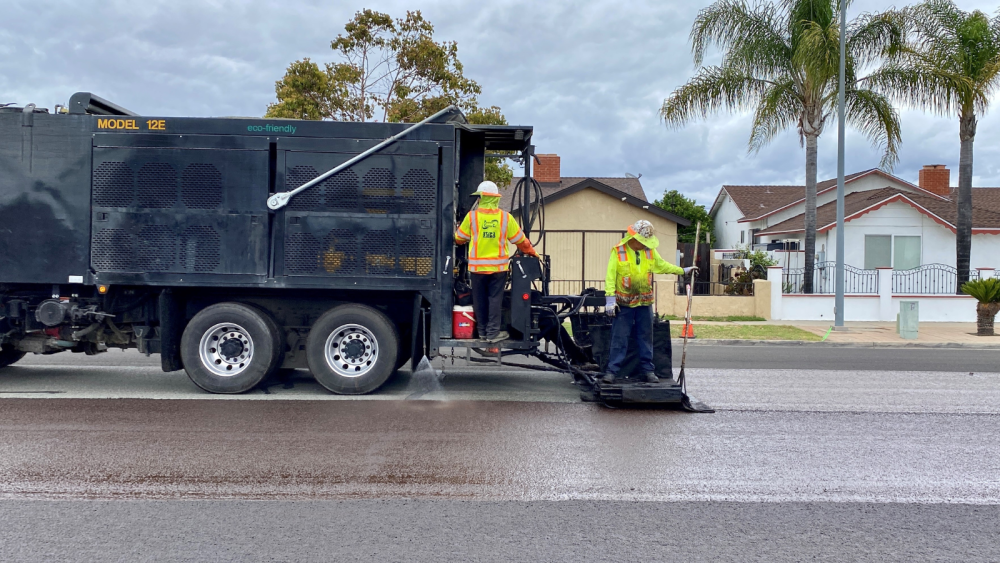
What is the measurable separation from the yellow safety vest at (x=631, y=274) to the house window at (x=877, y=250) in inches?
Result: 745

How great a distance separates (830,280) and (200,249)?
17.9 m

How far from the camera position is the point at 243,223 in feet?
26.5

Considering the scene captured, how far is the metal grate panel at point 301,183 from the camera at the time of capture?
26.4ft

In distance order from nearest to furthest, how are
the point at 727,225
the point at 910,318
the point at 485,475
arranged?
the point at 485,475
the point at 910,318
the point at 727,225

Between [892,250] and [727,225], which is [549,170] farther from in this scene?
[892,250]

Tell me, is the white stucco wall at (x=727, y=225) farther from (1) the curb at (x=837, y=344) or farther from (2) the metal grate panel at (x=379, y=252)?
(2) the metal grate panel at (x=379, y=252)

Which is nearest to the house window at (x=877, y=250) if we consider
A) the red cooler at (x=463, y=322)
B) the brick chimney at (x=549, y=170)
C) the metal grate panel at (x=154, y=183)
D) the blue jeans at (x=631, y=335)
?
the brick chimney at (x=549, y=170)

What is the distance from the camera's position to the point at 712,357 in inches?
501

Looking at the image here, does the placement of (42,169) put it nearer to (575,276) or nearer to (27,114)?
(27,114)

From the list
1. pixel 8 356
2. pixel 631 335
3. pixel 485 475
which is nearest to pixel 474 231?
pixel 631 335

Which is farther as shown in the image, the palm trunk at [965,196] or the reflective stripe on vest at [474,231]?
the palm trunk at [965,196]

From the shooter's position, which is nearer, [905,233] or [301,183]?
[301,183]

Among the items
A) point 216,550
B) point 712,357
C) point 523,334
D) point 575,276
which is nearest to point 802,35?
point 575,276

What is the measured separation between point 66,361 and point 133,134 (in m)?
4.23
